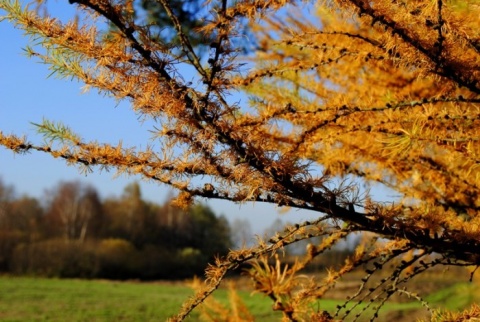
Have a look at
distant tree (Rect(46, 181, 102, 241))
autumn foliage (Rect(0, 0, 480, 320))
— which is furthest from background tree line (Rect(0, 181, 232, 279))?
Result: autumn foliage (Rect(0, 0, 480, 320))

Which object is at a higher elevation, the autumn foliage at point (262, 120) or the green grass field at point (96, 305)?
the autumn foliage at point (262, 120)

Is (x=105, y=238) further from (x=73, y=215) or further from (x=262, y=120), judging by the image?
(x=262, y=120)

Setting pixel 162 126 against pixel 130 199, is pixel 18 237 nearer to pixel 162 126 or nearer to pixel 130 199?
pixel 130 199

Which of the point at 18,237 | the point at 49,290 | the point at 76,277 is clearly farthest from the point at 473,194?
the point at 18,237

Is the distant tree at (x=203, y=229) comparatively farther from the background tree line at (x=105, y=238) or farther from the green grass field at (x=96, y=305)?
the green grass field at (x=96, y=305)

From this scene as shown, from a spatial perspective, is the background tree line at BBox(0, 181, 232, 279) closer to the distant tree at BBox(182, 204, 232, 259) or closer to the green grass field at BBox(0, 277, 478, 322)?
the distant tree at BBox(182, 204, 232, 259)

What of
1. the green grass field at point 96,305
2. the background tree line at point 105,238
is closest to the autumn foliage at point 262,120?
the green grass field at point 96,305

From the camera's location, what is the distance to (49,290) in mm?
20938

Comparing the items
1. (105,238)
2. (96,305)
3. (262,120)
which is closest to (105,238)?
(105,238)

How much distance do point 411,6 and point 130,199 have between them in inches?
1564

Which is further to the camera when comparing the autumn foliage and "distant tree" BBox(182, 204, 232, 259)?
"distant tree" BBox(182, 204, 232, 259)

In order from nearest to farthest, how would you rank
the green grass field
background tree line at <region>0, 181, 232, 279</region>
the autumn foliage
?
the autumn foliage < the green grass field < background tree line at <region>0, 181, 232, 279</region>

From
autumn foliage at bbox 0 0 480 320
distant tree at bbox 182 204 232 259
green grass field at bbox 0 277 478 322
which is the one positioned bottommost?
green grass field at bbox 0 277 478 322

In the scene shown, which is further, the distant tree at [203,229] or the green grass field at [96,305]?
the distant tree at [203,229]
